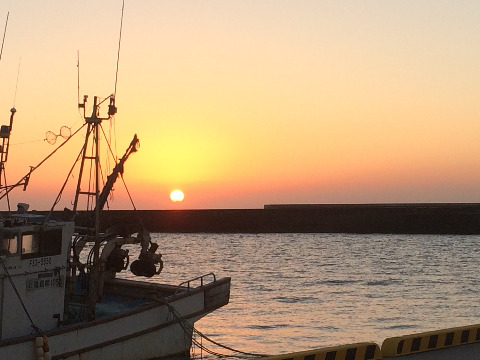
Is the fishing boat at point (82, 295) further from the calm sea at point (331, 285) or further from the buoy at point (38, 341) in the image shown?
the calm sea at point (331, 285)

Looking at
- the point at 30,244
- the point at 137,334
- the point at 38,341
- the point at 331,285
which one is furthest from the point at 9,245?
the point at 331,285

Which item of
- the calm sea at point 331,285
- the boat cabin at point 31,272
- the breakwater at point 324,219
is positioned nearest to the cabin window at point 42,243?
the boat cabin at point 31,272

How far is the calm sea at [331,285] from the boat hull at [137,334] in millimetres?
6985

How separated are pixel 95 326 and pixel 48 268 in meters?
1.66

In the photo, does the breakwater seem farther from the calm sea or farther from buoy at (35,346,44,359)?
buoy at (35,346,44,359)

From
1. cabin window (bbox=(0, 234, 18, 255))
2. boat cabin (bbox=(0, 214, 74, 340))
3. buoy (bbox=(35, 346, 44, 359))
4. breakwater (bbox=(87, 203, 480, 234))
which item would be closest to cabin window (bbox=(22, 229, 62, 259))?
boat cabin (bbox=(0, 214, 74, 340))

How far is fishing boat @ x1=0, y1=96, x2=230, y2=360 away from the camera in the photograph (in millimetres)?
16125

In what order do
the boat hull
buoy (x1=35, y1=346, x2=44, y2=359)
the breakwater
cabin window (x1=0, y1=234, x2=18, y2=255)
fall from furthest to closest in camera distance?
the breakwater < the boat hull < cabin window (x1=0, y1=234, x2=18, y2=255) < buoy (x1=35, y1=346, x2=44, y2=359)

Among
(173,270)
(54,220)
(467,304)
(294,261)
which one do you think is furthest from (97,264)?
(294,261)

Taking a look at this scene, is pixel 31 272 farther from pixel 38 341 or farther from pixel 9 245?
pixel 38 341

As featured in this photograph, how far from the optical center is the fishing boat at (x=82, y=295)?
16.1 meters

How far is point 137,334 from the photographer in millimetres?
18375

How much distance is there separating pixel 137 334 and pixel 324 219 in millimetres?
87491

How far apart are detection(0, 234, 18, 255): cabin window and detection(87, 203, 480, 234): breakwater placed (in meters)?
81.0
